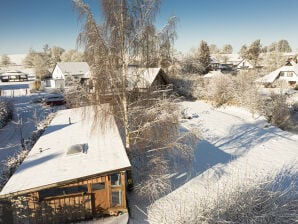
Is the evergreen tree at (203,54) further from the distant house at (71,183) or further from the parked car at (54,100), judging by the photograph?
the distant house at (71,183)

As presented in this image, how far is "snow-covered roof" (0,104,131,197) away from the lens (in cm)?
771

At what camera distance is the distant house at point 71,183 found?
A: 7777 millimetres

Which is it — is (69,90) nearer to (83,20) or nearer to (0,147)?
Answer: (83,20)

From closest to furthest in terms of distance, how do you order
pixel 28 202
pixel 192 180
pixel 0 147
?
1. pixel 28 202
2. pixel 192 180
3. pixel 0 147

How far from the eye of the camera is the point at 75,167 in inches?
333

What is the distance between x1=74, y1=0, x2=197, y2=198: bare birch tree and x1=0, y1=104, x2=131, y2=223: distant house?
35.4 inches

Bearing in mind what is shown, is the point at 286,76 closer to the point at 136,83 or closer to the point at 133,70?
the point at 136,83

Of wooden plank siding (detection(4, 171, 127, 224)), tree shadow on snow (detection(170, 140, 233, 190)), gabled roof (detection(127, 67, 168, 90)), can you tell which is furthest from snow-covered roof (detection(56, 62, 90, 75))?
wooden plank siding (detection(4, 171, 127, 224))

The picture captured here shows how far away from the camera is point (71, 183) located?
26.4 ft

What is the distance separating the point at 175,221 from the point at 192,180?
14.3 ft

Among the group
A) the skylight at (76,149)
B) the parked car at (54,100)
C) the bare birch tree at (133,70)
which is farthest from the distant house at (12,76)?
the bare birch tree at (133,70)

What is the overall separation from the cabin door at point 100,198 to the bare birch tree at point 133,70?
5.74 ft

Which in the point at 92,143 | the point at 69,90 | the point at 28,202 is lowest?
the point at 28,202

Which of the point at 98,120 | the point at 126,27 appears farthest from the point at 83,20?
the point at 98,120
